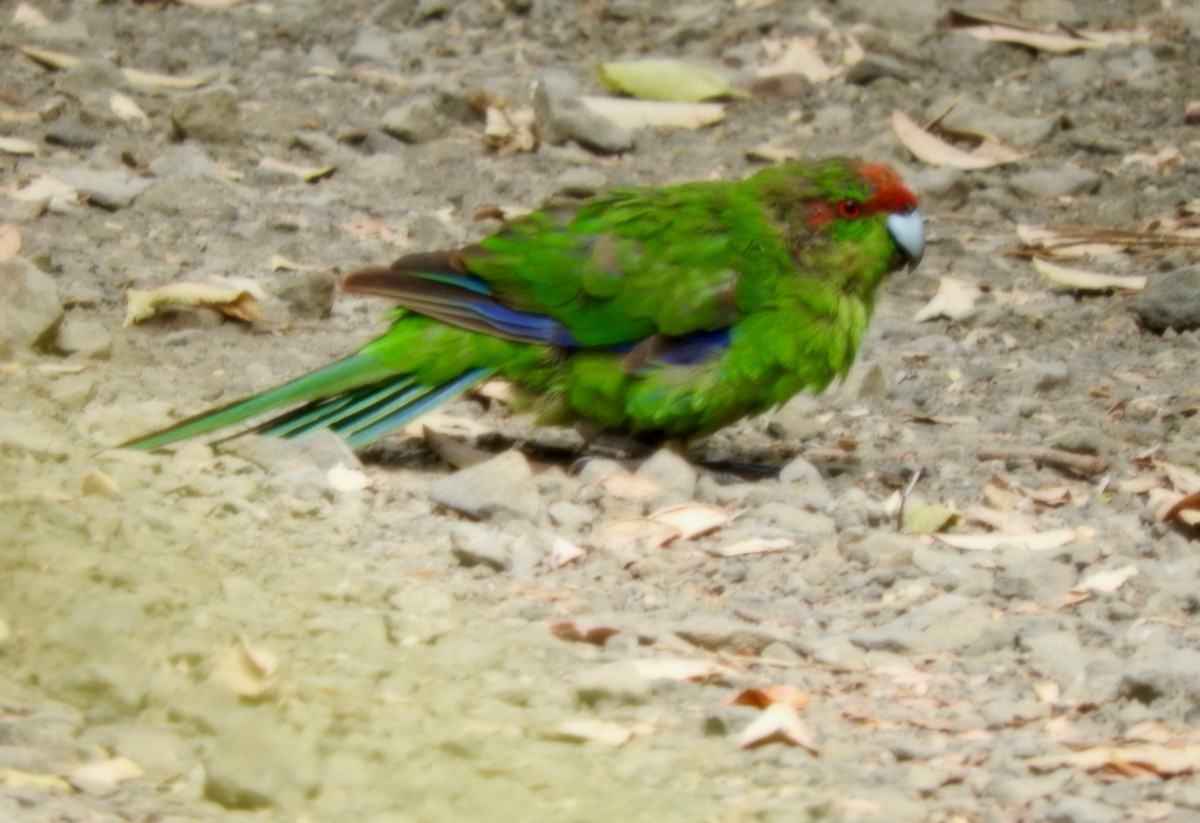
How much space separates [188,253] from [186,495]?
6.70 feet

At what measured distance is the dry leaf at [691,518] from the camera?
3697 mm

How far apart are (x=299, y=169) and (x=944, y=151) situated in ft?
8.12

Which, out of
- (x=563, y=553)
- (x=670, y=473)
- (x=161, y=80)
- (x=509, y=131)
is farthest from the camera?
(x=161, y=80)

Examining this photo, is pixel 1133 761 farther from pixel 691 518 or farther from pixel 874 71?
pixel 874 71

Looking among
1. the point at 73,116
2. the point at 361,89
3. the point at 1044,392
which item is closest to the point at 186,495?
the point at 1044,392

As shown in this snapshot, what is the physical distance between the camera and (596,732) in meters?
2.58

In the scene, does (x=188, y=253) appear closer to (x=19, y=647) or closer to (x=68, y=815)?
(x=19, y=647)

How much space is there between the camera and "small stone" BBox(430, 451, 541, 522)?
371 centimetres

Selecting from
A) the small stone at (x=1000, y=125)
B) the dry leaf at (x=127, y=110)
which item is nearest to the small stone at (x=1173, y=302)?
the small stone at (x=1000, y=125)

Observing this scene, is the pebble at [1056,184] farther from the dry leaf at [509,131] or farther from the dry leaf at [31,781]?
the dry leaf at [31,781]

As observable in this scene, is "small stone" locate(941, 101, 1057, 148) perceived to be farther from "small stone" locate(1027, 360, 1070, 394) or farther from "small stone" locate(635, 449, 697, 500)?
"small stone" locate(635, 449, 697, 500)

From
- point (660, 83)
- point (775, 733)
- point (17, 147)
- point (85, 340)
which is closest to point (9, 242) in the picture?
point (85, 340)

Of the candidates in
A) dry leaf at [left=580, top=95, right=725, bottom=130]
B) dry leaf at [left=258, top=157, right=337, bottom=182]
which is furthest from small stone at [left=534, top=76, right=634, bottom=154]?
dry leaf at [left=258, top=157, right=337, bottom=182]

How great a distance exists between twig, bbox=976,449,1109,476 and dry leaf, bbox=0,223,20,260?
2.86 meters
